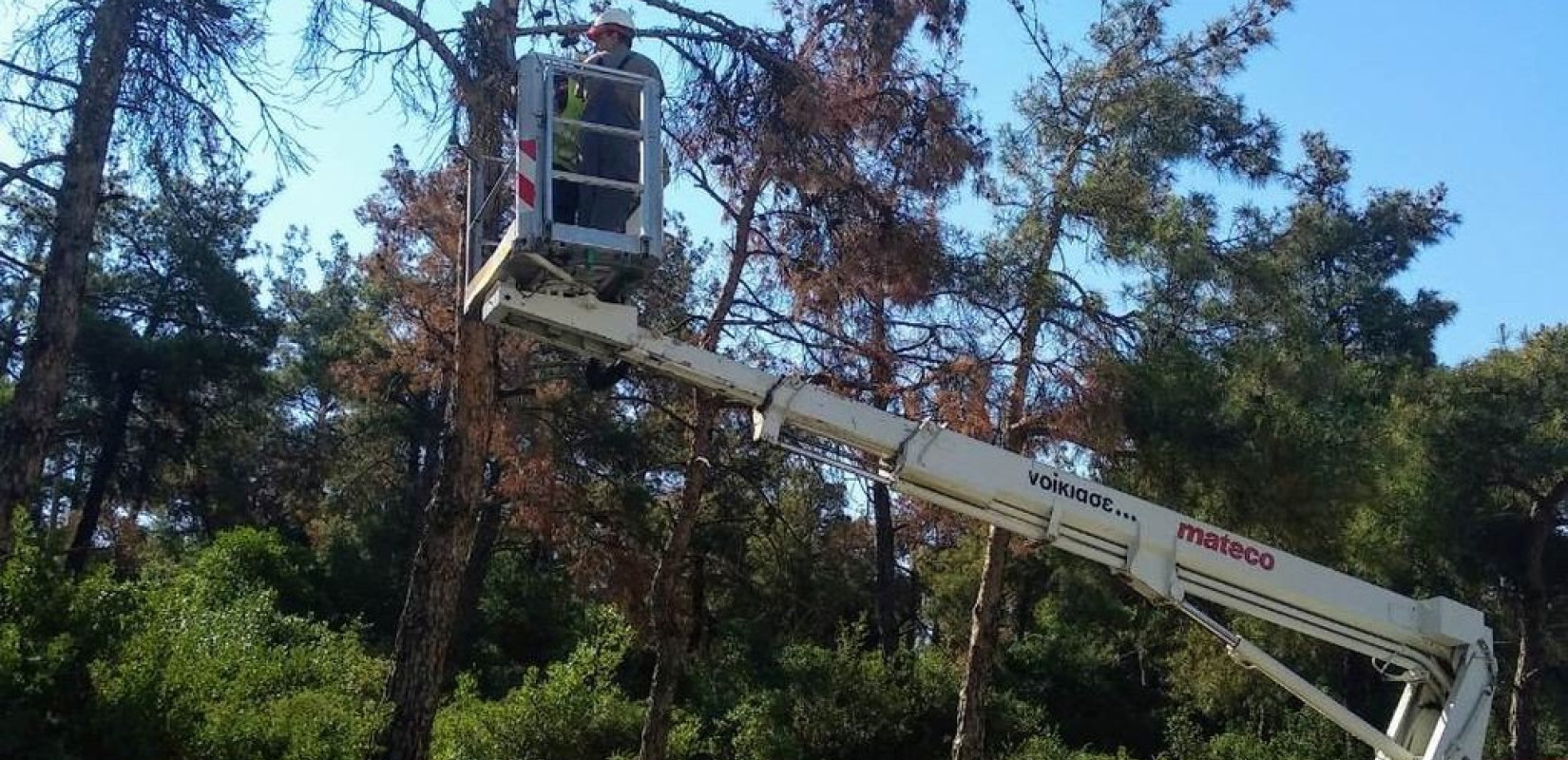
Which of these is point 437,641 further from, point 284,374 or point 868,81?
point 284,374

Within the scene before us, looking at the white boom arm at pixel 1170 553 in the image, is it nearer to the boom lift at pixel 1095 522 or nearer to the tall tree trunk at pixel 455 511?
the boom lift at pixel 1095 522

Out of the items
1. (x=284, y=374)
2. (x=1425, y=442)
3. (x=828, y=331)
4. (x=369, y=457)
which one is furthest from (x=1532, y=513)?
(x=284, y=374)

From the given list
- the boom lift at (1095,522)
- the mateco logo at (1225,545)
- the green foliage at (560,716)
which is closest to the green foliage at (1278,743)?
the green foliage at (560,716)

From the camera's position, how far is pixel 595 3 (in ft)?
40.6

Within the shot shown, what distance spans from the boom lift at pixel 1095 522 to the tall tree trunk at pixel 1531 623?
14031mm

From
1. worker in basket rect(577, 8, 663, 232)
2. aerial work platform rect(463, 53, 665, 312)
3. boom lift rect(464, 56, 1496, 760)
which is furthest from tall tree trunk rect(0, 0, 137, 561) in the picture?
worker in basket rect(577, 8, 663, 232)

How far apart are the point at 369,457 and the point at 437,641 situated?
21.4 meters

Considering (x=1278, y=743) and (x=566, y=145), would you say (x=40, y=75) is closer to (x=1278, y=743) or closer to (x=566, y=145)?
(x=566, y=145)

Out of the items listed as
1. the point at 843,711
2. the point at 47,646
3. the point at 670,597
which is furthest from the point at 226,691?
the point at 843,711

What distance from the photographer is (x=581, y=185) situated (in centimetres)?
654

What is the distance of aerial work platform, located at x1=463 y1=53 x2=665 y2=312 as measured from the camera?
633 centimetres

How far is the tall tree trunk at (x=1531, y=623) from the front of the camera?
20.7m

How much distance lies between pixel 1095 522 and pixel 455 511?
4222 millimetres

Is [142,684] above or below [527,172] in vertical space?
below
